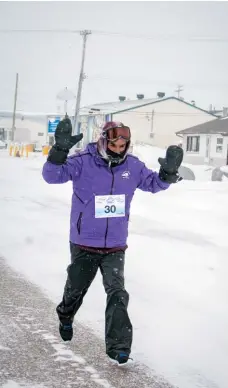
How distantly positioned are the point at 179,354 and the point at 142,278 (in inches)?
94.6

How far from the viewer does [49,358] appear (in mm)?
3719

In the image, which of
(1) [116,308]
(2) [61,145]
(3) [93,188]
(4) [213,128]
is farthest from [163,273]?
(4) [213,128]

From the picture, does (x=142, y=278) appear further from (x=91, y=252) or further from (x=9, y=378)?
(x=9, y=378)

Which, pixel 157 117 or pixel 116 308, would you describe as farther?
pixel 157 117

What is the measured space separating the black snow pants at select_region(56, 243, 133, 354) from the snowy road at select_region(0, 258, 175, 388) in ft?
0.60

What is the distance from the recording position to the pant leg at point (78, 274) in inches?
152

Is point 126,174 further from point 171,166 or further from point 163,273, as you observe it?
point 163,273

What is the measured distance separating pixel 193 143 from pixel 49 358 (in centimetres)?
4368

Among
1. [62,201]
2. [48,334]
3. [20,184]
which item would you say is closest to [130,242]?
[48,334]

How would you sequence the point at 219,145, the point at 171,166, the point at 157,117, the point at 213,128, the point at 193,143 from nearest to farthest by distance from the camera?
the point at 171,166 < the point at 219,145 < the point at 213,128 < the point at 193,143 < the point at 157,117

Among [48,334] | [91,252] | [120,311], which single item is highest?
[91,252]

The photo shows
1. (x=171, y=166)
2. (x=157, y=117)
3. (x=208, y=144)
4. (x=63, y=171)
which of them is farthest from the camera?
(x=157, y=117)

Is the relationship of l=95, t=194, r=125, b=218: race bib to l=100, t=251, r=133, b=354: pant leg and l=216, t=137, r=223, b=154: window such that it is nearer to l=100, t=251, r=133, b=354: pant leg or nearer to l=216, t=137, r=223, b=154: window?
l=100, t=251, r=133, b=354: pant leg

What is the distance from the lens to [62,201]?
14383 millimetres
